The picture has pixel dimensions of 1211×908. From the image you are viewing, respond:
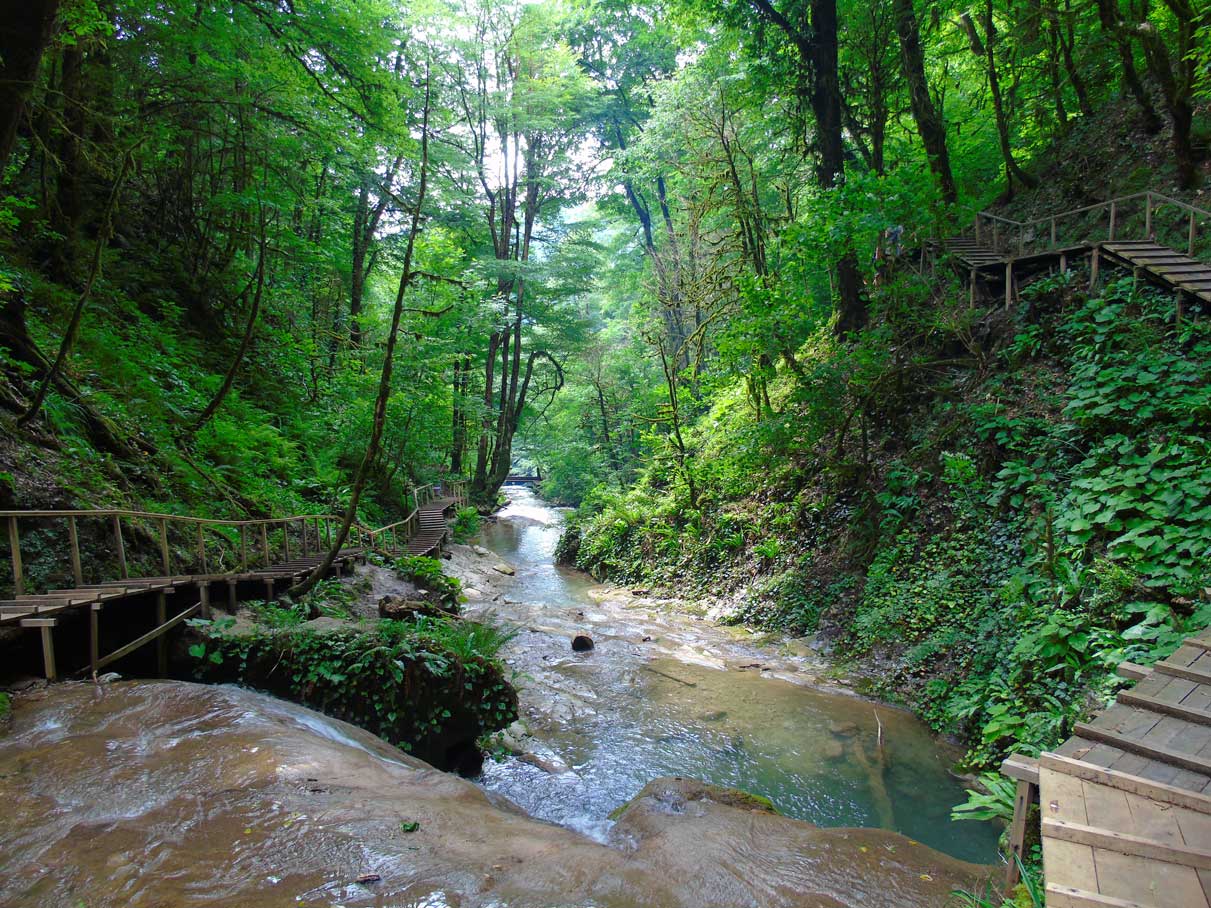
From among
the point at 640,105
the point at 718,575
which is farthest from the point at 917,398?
the point at 640,105

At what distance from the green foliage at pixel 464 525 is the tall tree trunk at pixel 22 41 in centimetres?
1565

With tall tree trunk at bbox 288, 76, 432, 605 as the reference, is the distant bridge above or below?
below

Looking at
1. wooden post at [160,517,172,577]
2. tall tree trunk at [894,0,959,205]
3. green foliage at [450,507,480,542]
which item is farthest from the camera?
green foliage at [450,507,480,542]

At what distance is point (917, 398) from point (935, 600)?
4.32 meters

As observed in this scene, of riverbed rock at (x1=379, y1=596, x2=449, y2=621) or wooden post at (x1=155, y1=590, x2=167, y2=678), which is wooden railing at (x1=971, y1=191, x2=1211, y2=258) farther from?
wooden post at (x1=155, y1=590, x2=167, y2=678)

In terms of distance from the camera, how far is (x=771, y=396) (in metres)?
15.6

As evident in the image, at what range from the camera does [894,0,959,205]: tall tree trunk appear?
40.5ft

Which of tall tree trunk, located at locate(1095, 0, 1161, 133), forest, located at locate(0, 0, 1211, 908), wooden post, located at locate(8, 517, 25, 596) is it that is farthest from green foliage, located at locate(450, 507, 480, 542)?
tall tree trunk, located at locate(1095, 0, 1161, 133)

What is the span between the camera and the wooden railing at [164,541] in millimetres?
6312

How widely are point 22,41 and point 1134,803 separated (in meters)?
10.2

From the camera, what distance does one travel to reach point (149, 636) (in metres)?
6.61

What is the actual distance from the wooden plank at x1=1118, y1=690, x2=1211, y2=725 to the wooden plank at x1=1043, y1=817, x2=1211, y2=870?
1.44 metres

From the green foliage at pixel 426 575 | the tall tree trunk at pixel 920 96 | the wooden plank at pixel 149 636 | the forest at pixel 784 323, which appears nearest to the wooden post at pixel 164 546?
the wooden plank at pixel 149 636

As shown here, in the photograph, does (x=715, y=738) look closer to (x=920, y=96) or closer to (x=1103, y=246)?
(x=1103, y=246)
